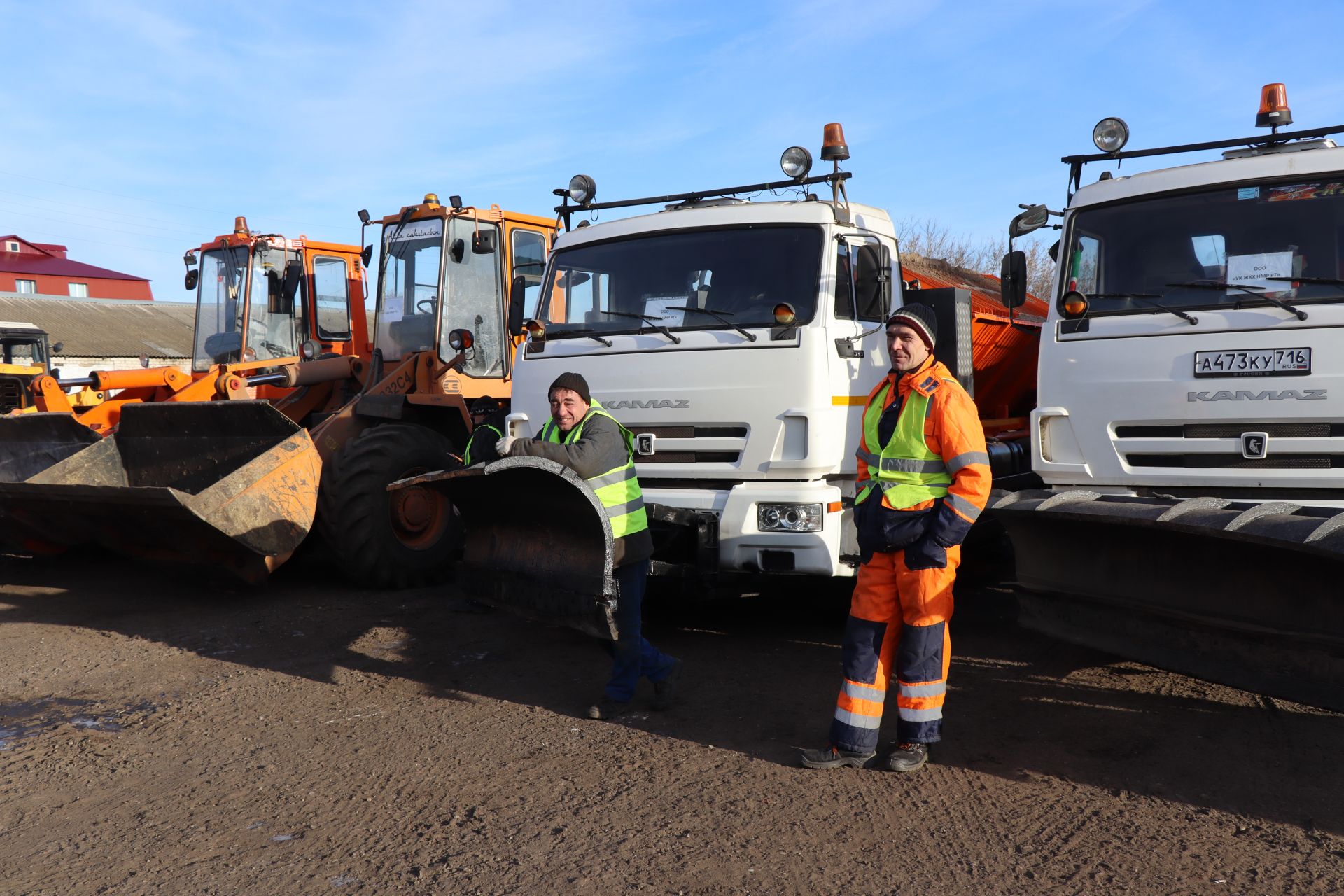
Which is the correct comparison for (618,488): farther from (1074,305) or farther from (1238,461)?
(1238,461)

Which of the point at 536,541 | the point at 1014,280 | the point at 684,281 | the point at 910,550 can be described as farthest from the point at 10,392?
the point at 910,550

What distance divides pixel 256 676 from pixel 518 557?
61.9 inches

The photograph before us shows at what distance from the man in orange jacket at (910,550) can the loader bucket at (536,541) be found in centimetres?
111

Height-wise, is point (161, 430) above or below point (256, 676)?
above

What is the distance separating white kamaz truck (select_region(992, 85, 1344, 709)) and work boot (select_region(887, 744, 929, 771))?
1.09 meters

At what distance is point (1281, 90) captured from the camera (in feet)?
18.0

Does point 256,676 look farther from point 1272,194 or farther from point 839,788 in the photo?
point 1272,194

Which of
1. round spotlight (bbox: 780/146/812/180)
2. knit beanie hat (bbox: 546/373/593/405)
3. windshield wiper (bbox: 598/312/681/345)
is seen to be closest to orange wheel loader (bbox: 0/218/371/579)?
windshield wiper (bbox: 598/312/681/345)

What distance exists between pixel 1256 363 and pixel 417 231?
614 cm

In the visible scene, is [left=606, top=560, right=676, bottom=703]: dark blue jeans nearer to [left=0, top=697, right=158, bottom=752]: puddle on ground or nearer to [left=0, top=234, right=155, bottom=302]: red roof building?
[left=0, top=697, right=158, bottom=752]: puddle on ground

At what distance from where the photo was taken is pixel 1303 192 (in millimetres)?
4945

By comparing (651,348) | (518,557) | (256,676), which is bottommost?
(256,676)

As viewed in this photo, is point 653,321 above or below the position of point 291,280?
below

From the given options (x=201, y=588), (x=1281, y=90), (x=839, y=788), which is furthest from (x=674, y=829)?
(x=201, y=588)
